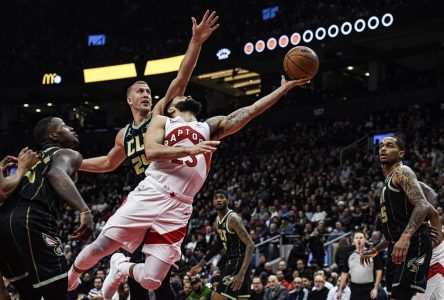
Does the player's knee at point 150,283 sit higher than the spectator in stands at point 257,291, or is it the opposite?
the player's knee at point 150,283

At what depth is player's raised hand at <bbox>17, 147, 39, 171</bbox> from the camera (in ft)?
19.0

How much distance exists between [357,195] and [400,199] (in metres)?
13.8

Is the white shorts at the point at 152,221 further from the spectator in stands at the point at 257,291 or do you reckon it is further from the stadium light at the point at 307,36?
the stadium light at the point at 307,36

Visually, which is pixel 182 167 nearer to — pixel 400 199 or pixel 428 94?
pixel 400 199

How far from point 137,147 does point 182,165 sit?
82 centimetres

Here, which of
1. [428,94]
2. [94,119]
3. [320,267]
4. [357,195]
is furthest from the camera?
[94,119]

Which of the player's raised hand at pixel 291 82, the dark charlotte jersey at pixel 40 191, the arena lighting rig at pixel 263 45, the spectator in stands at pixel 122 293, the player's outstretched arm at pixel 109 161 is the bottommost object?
the spectator in stands at pixel 122 293

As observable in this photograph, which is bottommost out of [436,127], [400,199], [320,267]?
[320,267]

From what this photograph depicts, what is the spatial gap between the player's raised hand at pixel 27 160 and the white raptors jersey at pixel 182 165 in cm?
114

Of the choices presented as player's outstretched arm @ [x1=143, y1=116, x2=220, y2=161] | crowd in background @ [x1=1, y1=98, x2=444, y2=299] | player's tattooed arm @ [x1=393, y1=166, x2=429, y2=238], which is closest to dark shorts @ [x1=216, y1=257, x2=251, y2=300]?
crowd in background @ [x1=1, y1=98, x2=444, y2=299]

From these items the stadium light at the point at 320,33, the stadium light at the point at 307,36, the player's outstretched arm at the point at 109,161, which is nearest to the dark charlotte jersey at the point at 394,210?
the player's outstretched arm at the point at 109,161

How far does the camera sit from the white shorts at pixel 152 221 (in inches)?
250

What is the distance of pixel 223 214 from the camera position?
34.6 feet

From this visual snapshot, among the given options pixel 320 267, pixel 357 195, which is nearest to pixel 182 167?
pixel 320 267
